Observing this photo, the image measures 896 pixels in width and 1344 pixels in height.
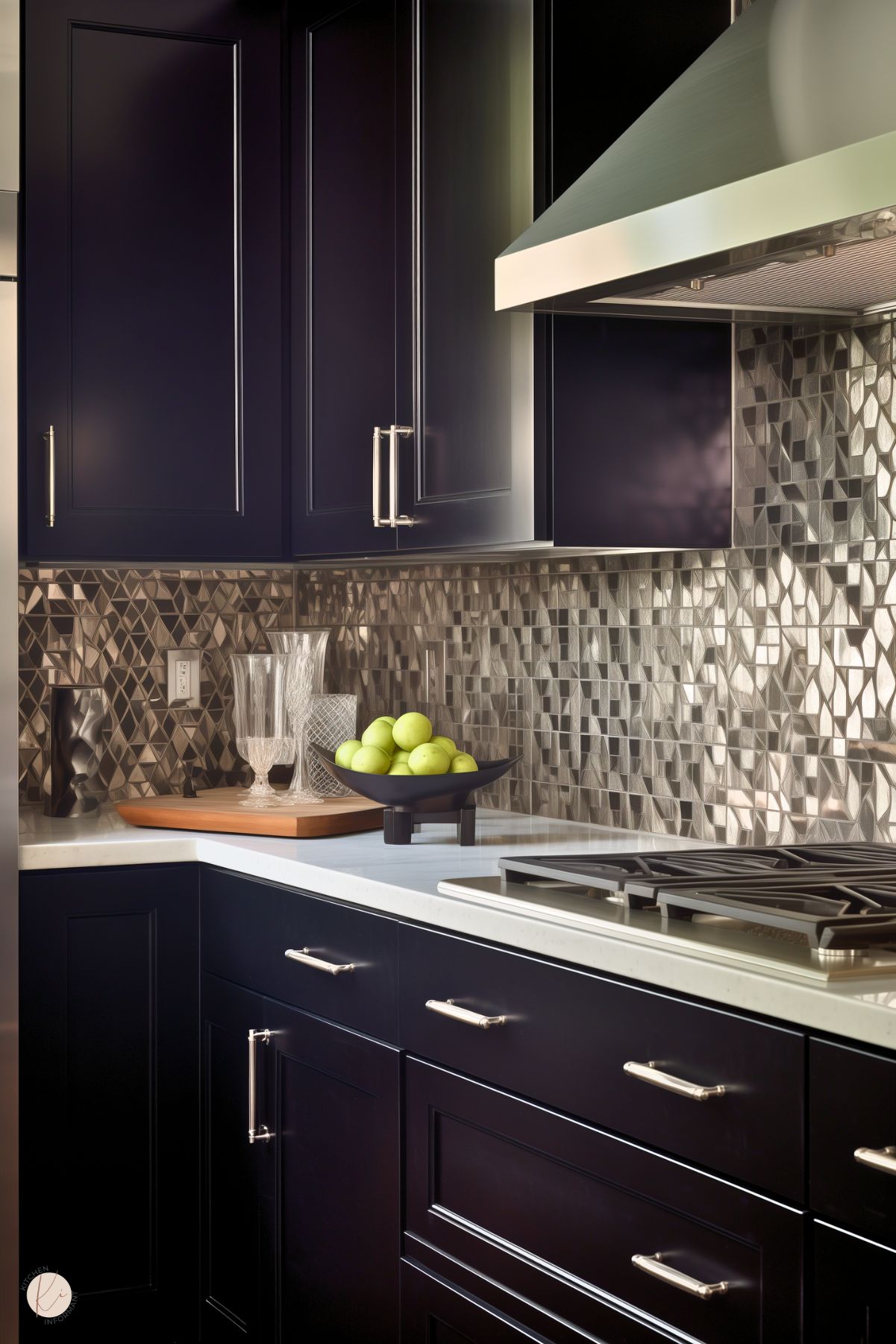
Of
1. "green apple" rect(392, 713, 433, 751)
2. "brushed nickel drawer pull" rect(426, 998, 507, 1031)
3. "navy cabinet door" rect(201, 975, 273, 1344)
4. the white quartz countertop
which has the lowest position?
"navy cabinet door" rect(201, 975, 273, 1344)

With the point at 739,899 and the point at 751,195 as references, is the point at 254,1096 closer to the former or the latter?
the point at 739,899

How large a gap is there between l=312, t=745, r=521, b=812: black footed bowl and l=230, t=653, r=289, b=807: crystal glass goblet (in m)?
0.43

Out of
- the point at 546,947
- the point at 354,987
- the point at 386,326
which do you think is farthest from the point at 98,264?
the point at 546,947

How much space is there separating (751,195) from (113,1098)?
179 cm

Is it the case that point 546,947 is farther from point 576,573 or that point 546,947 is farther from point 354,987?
point 576,573

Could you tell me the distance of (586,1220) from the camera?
1.68 metres

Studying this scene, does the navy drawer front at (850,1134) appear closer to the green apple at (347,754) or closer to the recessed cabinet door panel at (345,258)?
the green apple at (347,754)

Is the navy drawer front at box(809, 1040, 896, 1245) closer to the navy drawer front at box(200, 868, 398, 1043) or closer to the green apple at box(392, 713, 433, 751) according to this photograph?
the navy drawer front at box(200, 868, 398, 1043)

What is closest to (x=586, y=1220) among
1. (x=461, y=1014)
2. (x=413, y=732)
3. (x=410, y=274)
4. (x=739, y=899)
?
(x=461, y=1014)

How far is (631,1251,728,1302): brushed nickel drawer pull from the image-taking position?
1489 millimetres

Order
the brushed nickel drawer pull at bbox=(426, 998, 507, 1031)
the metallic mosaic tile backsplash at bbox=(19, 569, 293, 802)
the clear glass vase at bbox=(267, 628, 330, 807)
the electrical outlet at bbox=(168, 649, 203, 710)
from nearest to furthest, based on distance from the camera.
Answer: the brushed nickel drawer pull at bbox=(426, 998, 507, 1031)
the clear glass vase at bbox=(267, 628, 330, 807)
the metallic mosaic tile backsplash at bbox=(19, 569, 293, 802)
the electrical outlet at bbox=(168, 649, 203, 710)

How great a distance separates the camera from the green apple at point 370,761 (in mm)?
2449

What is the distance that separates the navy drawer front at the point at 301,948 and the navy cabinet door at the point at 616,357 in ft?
2.11

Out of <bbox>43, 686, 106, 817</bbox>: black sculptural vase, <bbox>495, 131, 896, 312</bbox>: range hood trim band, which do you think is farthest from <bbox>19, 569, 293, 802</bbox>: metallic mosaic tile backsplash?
<bbox>495, 131, 896, 312</bbox>: range hood trim band
